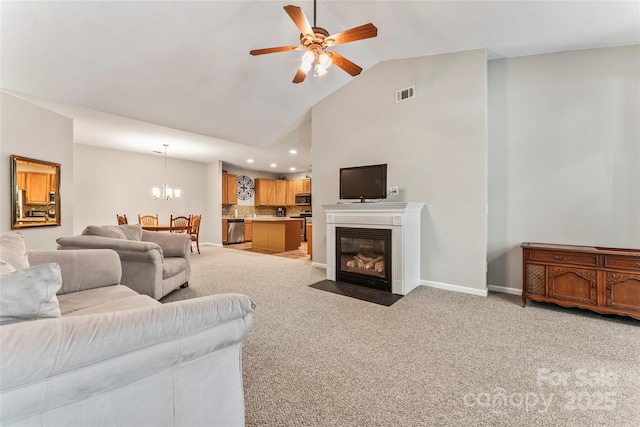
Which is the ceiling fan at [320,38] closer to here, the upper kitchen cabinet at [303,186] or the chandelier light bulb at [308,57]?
the chandelier light bulb at [308,57]

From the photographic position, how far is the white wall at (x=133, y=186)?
5884mm

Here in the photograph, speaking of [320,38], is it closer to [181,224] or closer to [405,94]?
[405,94]

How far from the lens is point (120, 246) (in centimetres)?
283

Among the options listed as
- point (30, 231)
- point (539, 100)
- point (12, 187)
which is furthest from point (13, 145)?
point (539, 100)

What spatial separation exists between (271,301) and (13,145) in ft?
13.2

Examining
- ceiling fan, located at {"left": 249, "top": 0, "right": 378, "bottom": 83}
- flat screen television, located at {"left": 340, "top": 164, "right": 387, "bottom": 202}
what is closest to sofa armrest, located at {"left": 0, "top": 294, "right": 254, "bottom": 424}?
ceiling fan, located at {"left": 249, "top": 0, "right": 378, "bottom": 83}

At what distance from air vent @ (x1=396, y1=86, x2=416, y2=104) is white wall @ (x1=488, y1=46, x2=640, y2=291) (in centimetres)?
102

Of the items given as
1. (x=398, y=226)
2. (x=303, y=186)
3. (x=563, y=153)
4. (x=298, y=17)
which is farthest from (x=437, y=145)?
(x=303, y=186)

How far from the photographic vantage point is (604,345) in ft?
6.91

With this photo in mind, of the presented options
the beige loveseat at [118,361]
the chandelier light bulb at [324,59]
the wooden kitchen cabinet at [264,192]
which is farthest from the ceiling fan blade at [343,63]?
the wooden kitchen cabinet at [264,192]

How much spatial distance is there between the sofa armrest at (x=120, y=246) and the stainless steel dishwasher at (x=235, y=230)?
18.2ft

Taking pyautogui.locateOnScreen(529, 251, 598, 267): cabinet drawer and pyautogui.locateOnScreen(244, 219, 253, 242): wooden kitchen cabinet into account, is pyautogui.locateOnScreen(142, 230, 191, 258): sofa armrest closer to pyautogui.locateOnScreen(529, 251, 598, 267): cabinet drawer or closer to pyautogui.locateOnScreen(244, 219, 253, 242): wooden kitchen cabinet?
pyautogui.locateOnScreen(529, 251, 598, 267): cabinet drawer

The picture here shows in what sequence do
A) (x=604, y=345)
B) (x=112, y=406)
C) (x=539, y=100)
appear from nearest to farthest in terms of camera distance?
(x=112, y=406) < (x=604, y=345) < (x=539, y=100)

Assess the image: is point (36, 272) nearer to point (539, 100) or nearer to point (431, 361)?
point (431, 361)
